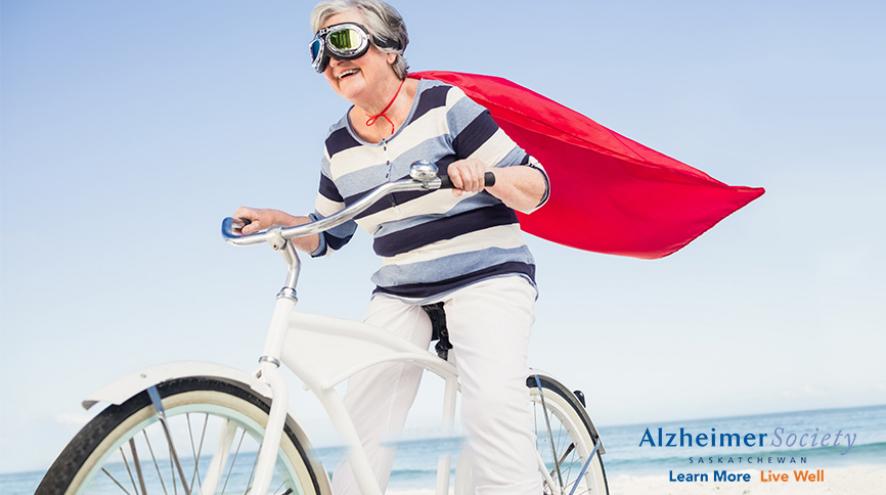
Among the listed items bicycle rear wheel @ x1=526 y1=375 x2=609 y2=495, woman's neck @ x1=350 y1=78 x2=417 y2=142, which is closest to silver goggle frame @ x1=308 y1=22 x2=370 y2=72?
woman's neck @ x1=350 y1=78 x2=417 y2=142

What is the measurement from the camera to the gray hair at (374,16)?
2102 millimetres

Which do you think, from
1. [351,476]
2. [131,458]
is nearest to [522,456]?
[351,476]

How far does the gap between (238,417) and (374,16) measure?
3.24 ft

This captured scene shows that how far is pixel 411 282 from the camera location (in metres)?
2.18

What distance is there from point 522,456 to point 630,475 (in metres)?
8.83

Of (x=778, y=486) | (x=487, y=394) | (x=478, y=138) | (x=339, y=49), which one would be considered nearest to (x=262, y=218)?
(x=339, y=49)

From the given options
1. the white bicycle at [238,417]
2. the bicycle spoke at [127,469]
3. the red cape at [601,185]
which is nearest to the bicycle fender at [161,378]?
the white bicycle at [238,417]

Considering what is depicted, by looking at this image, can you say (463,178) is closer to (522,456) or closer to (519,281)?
(519,281)

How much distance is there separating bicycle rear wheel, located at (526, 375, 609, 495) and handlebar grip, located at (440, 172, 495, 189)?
95cm

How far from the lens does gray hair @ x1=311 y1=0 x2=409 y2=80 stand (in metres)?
2.10

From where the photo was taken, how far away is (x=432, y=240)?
2.14 m

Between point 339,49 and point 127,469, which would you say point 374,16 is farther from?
point 127,469

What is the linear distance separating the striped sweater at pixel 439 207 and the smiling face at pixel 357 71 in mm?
115

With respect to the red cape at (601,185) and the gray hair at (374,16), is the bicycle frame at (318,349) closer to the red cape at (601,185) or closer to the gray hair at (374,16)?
the gray hair at (374,16)
